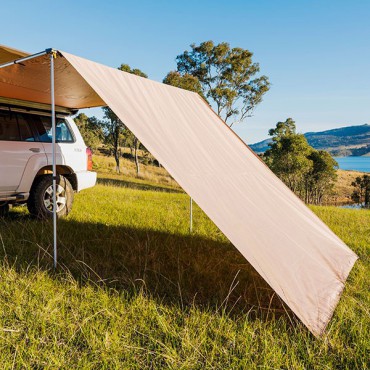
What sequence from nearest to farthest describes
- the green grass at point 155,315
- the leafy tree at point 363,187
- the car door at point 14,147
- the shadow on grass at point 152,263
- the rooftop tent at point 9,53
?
the green grass at point 155,315, the shadow on grass at point 152,263, the rooftop tent at point 9,53, the car door at point 14,147, the leafy tree at point 363,187

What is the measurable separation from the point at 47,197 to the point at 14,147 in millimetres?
1004

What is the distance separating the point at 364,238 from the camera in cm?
498

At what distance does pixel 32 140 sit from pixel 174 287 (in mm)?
3830

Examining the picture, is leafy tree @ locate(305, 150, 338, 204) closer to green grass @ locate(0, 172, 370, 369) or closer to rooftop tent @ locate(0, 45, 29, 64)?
green grass @ locate(0, 172, 370, 369)

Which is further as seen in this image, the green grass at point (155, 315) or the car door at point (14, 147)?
the car door at point (14, 147)

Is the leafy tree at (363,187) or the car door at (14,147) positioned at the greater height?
the car door at (14,147)

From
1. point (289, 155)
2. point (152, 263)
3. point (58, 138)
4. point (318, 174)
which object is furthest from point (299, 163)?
point (152, 263)

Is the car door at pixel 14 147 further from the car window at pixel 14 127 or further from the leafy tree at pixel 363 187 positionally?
the leafy tree at pixel 363 187

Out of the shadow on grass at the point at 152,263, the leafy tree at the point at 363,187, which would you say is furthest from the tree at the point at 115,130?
the leafy tree at the point at 363,187

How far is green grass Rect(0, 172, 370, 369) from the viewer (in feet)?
6.32

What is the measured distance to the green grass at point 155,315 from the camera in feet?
6.32

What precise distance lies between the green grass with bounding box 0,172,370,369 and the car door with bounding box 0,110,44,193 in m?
1.15

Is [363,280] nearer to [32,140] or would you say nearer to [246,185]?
[246,185]

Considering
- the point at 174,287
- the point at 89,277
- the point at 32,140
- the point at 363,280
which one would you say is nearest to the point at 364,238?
the point at 363,280
